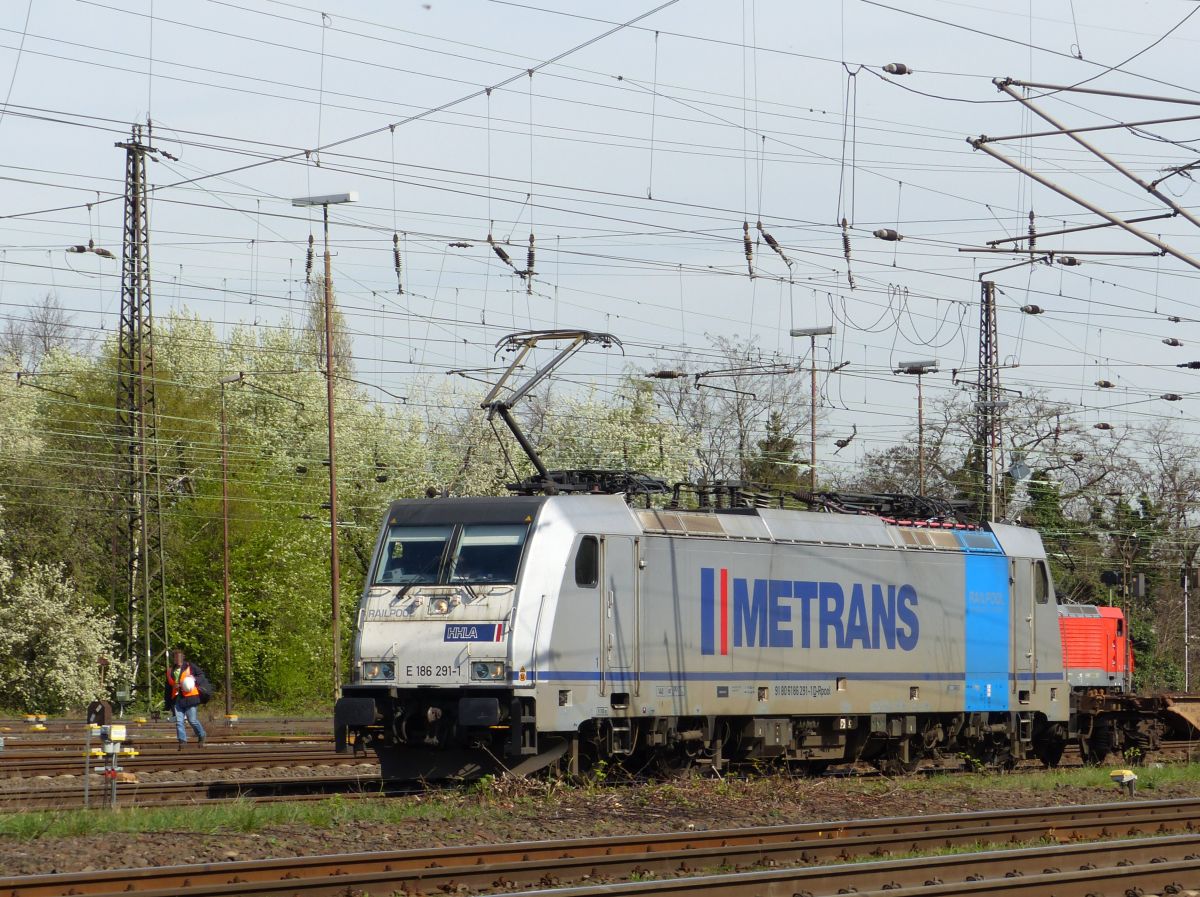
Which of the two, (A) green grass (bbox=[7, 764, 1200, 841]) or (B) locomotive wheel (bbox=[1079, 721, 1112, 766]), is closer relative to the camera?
(A) green grass (bbox=[7, 764, 1200, 841])

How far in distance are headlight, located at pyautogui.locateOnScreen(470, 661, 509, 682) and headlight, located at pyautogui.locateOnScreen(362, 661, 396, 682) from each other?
3.44ft

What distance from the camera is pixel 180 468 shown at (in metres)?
55.8

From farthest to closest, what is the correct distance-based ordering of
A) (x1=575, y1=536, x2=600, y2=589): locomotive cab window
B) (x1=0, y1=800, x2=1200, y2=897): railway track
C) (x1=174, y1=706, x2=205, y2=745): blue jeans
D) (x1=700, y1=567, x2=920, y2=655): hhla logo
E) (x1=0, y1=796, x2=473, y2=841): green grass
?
(x1=174, y1=706, x2=205, y2=745): blue jeans < (x1=700, y1=567, x2=920, y2=655): hhla logo < (x1=575, y1=536, x2=600, y2=589): locomotive cab window < (x1=0, y1=796, x2=473, y2=841): green grass < (x1=0, y1=800, x2=1200, y2=897): railway track

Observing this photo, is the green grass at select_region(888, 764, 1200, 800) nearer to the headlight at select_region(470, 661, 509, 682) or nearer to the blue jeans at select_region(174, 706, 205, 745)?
the headlight at select_region(470, 661, 509, 682)


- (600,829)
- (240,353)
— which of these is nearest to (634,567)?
(600,829)

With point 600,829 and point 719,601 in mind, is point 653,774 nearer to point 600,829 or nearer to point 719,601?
point 719,601

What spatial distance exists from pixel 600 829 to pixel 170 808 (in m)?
4.23

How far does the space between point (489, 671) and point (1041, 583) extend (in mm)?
11022

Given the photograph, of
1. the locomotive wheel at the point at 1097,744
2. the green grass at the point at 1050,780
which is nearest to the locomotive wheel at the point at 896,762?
the green grass at the point at 1050,780

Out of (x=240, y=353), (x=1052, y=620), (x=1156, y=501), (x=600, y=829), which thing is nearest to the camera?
Result: (x=600, y=829)

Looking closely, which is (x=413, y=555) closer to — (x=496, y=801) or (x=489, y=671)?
(x=489, y=671)

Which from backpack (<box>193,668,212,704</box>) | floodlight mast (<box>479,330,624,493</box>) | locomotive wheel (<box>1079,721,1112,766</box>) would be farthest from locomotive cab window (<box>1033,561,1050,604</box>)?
backpack (<box>193,668,212,704</box>)

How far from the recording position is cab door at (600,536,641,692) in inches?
736

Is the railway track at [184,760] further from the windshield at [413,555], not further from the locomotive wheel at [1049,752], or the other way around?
the locomotive wheel at [1049,752]
